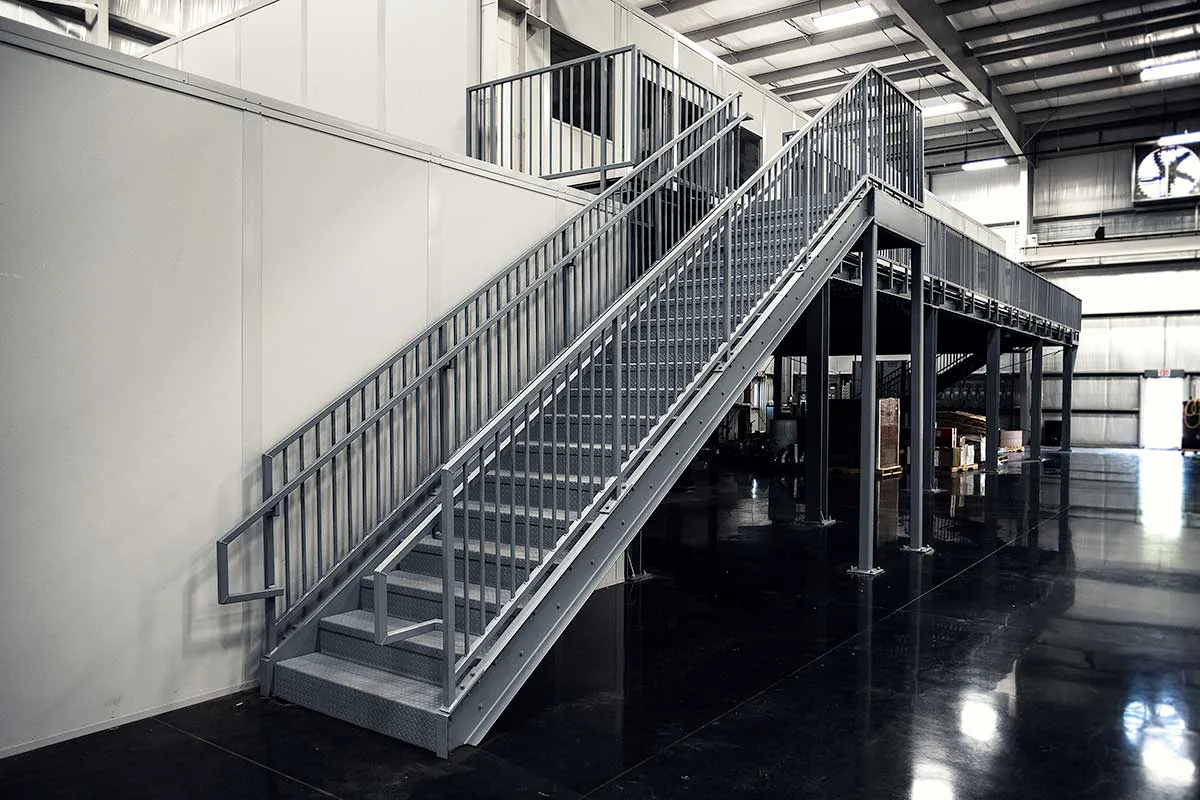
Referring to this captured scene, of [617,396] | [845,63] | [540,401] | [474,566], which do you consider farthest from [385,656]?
[845,63]

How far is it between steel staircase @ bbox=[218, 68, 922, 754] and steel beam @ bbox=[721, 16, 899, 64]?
45.5 ft

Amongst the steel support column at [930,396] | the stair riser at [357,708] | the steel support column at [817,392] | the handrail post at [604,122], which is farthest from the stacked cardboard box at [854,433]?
the stair riser at [357,708]

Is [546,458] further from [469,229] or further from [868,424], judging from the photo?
[868,424]

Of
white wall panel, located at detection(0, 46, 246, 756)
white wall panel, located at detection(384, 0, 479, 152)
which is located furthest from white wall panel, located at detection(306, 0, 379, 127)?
white wall panel, located at detection(0, 46, 246, 756)

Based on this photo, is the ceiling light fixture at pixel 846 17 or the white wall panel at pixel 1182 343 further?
the white wall panel at pixel 1182 343

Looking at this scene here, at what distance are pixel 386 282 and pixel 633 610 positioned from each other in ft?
10.7

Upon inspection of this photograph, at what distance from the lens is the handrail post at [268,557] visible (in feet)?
15.8

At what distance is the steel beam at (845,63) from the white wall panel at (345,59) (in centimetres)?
1538

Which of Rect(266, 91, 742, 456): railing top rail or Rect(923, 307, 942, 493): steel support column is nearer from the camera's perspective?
Rect(266, 91, 742, 456): railing top rail

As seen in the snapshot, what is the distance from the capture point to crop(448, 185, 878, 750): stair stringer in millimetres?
4176

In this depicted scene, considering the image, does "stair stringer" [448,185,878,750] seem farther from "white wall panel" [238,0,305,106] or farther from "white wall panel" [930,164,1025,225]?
"white wall panel" [930,164,1025,225]

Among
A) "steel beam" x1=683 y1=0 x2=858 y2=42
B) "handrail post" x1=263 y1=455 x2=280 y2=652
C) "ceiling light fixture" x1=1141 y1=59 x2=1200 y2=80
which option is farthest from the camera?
"ceiling light fixture" x1=1141 y1=59 x2=1200 y2=80

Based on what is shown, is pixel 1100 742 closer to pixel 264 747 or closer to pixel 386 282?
pixel 264 747

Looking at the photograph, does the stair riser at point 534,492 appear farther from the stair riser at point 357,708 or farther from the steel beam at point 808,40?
the steel beam at point 808,40
